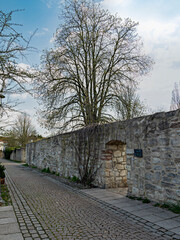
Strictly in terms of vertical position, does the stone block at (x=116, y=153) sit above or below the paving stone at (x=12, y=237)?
above

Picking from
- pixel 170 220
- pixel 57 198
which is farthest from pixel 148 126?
pixel 57 198

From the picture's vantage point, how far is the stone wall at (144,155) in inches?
187

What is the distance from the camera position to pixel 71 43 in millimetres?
11344

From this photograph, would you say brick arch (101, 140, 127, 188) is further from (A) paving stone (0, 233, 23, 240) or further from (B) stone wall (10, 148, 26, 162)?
(B) stone wall (10, 148, 26, 162)

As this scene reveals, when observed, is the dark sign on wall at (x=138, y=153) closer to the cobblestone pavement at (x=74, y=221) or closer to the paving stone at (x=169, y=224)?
the cobblestone pavement at (x=74, y=221)

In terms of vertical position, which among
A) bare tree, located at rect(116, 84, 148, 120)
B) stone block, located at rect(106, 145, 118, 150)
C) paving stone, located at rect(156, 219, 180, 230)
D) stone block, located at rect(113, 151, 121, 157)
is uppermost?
bare tree, located at rect(116, 84, 148, 120)

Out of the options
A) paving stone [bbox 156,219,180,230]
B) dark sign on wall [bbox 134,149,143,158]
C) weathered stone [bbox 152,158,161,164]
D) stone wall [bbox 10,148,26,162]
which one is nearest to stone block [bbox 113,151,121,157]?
dark sign on wall [bbox 134,149,143,158]

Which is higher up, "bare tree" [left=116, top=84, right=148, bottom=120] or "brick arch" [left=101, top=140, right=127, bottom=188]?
"bare tree" [left=116, top=84, right=148, bottom=120]

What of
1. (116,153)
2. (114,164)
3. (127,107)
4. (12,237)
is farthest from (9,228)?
(127,107)

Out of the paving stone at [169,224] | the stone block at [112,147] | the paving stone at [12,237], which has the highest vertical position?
the stone block at [112,147]

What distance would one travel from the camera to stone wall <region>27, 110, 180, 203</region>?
15.6 feet

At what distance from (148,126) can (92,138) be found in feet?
10.6

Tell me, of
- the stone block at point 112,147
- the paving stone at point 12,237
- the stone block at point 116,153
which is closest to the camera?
the paving stone at point 12,237

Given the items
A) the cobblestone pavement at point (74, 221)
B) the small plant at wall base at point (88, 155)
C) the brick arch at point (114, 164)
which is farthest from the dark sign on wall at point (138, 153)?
the small plant at wall base at point (88, 155)
